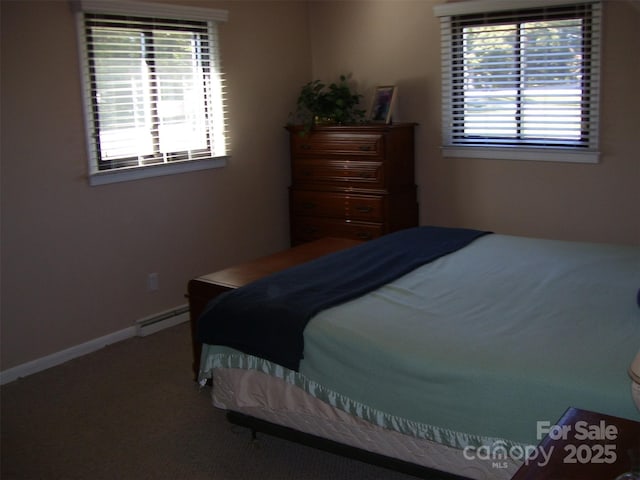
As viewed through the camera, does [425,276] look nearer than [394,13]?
Yes

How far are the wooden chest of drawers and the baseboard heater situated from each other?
1.14 metres

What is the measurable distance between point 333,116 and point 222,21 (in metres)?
1.04

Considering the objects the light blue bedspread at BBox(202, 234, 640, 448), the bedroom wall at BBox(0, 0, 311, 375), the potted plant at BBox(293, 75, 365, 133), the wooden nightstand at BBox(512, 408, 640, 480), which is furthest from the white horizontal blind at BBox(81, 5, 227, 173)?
the wooden nightstand at BBox(512, 408, 640, 480)

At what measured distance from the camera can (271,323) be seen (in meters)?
2.71

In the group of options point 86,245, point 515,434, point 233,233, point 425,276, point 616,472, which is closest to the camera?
point 616,472

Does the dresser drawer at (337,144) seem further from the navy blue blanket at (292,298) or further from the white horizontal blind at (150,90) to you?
the navy blue blanket at (292,298)

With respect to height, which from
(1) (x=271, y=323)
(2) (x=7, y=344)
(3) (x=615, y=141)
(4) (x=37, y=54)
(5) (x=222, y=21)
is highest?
(5) (x=222, y=21)

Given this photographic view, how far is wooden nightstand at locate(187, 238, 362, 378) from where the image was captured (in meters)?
3.39

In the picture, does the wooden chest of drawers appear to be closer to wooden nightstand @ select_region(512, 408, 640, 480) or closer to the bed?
the bed

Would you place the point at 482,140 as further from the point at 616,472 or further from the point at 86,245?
the point at 616,472

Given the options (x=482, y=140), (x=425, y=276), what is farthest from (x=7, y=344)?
(x=482, y=140)

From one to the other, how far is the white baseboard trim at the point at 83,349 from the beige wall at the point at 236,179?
4 centimetres

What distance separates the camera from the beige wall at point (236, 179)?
3.82 metres

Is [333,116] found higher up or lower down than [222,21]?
lower down
